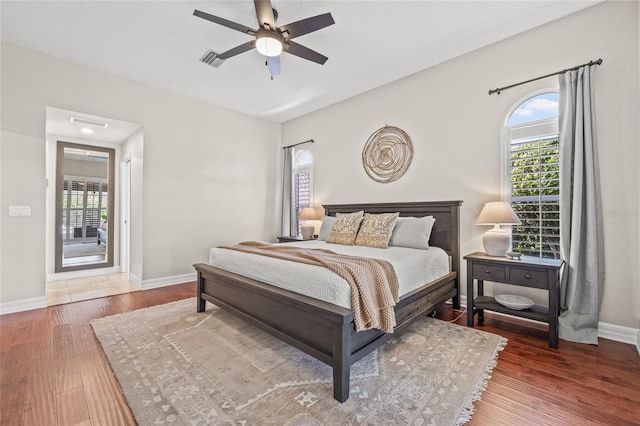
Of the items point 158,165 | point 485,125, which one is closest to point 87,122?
point 158,165

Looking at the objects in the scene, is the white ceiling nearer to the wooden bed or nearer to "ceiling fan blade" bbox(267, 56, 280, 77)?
"ceiling fan blade" bbox(267, 56, 280, 77)

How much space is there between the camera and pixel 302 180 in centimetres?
571

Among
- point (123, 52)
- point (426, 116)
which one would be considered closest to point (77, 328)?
point (123, 52)

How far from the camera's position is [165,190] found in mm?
4504

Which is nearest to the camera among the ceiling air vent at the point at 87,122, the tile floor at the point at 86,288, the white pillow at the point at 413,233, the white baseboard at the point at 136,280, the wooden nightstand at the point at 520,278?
the wooden nightstand at the point at 520,278

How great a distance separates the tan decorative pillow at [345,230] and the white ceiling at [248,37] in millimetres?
2030

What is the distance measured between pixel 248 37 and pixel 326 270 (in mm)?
2820

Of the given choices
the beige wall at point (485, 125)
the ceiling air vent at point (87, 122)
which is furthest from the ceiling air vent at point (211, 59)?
the beige wall at point (485, 125)

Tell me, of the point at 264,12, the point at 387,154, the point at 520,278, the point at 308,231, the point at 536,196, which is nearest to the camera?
the point at 264,12

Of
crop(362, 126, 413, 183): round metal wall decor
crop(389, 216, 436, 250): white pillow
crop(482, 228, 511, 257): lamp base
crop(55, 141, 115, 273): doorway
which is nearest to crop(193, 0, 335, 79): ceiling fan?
crop(362, 126, 413, 183): round metal wall decor

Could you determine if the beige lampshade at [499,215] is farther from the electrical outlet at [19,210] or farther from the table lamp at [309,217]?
the electrical outlet at [19,210]

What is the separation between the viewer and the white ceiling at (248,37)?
2693 mm

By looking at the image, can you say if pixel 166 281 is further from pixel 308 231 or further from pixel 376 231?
pixel 376 231

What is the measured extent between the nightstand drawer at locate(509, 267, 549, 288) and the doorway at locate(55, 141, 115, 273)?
649cm
